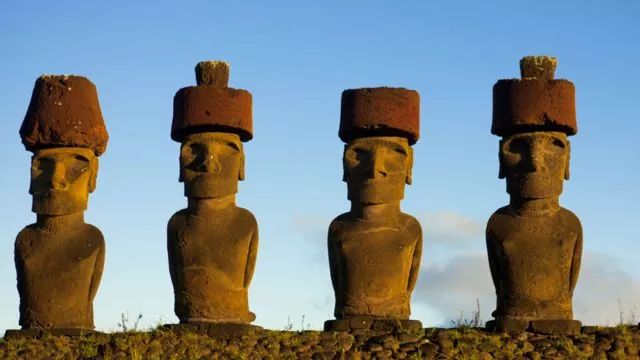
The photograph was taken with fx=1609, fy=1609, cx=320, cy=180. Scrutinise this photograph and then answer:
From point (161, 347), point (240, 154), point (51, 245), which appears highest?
point (240, 154)

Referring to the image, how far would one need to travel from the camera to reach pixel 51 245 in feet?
66.3

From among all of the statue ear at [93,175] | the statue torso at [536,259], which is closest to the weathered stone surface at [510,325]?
the statue torso at [536,259]

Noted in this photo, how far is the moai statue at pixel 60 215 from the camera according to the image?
20.0 meters

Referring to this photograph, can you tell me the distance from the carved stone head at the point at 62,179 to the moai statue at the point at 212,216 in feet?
3.86

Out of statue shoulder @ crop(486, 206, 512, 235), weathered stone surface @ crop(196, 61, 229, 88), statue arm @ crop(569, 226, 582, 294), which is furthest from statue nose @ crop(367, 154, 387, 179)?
statue arm @ crop(569, 226, 582, 294)

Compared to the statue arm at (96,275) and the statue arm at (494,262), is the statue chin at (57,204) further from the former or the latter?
the statue arm at (494,262)

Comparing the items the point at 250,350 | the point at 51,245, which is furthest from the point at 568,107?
the point at 51,245

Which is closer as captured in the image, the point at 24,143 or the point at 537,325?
the point at 537,325

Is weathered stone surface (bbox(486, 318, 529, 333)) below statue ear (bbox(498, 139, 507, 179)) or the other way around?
below

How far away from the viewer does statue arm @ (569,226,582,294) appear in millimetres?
19719

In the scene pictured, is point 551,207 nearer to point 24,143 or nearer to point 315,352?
point 315,352

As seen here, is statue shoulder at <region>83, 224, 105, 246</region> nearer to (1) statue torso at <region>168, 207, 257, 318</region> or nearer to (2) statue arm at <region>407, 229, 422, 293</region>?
(1) statue torso at <region>168, 207, 257, 318</region>

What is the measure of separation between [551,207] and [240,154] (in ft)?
12.9

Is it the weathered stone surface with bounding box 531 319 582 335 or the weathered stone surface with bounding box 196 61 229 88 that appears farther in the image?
the weathered stone surface with bounding box 196 61 229 88
